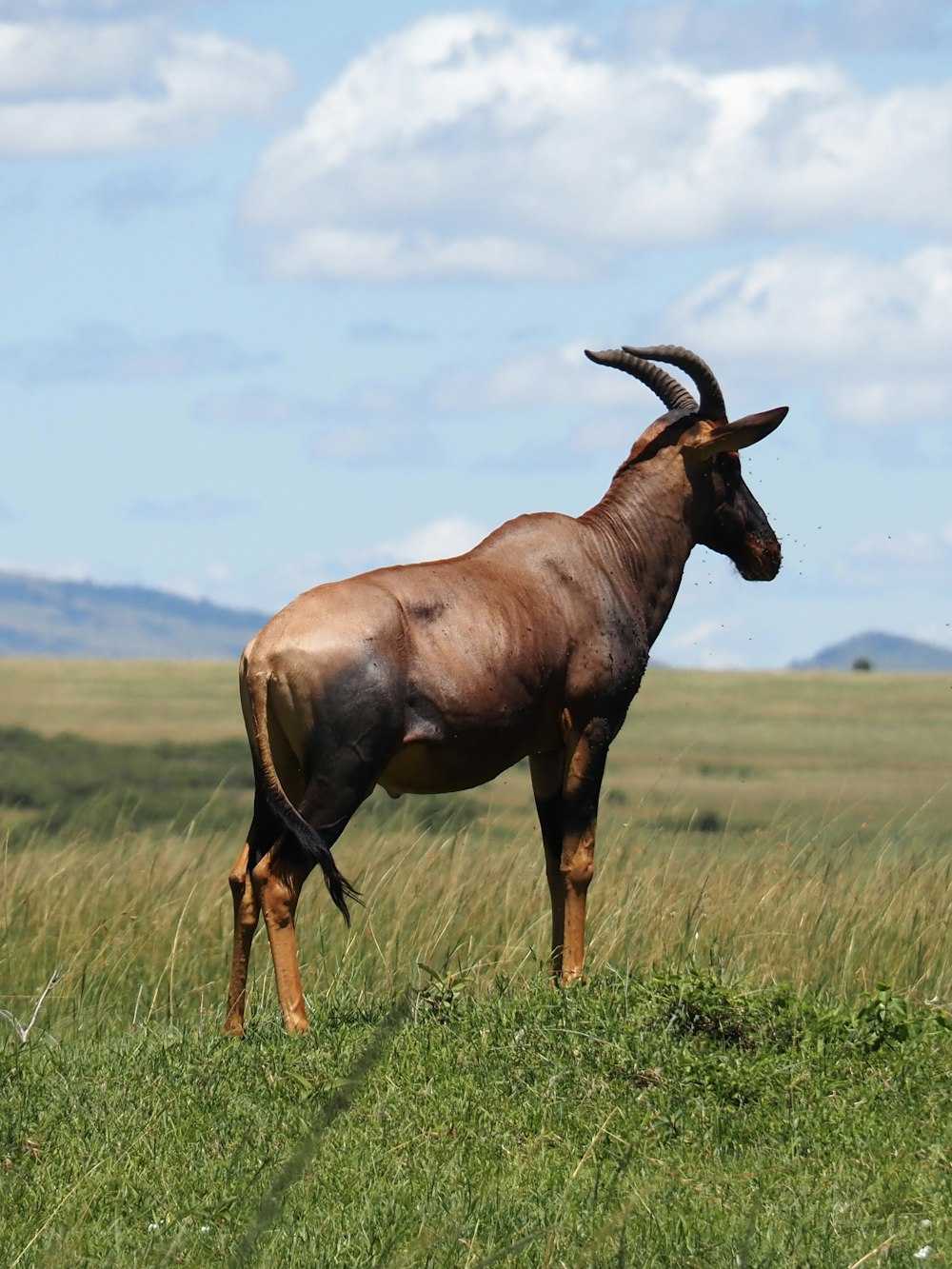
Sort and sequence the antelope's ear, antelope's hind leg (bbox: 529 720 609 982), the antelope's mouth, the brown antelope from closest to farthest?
the brown antelope → antelope's hind leg (bbox: 529 720 609 982) → the antelope's ear → the antelope's mouth

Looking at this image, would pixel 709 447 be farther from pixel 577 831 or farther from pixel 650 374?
pixel 577 831

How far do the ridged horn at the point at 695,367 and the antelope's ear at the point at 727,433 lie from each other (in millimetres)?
113

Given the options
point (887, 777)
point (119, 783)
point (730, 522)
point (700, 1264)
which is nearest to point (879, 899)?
point (730, 522)

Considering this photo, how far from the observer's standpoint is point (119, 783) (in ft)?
99.5

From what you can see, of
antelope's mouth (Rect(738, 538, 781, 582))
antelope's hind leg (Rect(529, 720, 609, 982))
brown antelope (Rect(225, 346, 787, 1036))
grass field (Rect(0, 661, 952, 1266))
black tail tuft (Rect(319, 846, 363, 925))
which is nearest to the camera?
grass field (Rect(0, 661, 952, 1266))

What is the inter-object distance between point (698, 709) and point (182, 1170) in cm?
3823

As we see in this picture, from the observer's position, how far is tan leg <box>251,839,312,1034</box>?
7.91 metres

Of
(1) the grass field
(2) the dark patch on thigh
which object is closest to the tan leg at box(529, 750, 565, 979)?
(1) the grass field

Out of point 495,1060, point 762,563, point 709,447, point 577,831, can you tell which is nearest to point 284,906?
point 495,1060

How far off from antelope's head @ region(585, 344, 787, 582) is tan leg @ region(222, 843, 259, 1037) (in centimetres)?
310

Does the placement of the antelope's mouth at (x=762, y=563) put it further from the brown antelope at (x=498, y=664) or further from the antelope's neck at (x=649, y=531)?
the antelope's neck at (x=649, y=531)

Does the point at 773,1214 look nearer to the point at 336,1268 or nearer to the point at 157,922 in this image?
the point at 336,1268

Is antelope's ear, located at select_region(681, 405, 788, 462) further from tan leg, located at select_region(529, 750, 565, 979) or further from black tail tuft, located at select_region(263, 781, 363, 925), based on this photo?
black tail tuft, located at select_region(263, 781, 363, 925)

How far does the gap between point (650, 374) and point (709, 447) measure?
498 mm
